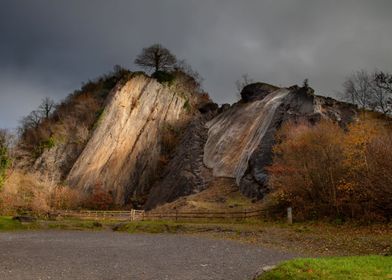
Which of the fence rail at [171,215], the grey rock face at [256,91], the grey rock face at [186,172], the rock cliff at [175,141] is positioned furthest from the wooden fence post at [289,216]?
the grey rock face at [256,91]

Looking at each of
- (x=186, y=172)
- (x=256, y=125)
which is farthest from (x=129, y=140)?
(x=256, y=125)

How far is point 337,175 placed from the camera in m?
31.2

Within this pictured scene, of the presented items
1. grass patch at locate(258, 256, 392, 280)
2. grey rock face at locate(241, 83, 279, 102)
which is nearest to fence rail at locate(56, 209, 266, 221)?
grass patch at locate(258, 256, 392, 280)

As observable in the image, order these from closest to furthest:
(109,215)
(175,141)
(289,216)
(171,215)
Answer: (289,216), (171,215), (109,215), (175,141)

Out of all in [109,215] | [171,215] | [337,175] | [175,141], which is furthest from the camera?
[175,141]

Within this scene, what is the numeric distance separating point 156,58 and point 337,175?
177ft

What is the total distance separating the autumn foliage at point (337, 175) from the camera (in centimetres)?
2680

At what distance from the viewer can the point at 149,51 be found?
7931 centimetres

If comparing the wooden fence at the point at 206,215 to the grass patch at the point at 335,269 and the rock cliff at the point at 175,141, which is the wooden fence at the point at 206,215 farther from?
the grass patch at the point at 335,269

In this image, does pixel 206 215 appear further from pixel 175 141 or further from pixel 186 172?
pixel 175 141

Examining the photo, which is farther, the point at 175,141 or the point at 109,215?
the point at 175,141

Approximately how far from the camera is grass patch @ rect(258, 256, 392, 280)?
1023 centimetres

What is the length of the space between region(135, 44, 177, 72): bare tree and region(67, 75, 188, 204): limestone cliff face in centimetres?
583

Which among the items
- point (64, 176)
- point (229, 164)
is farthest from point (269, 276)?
point (64, 176)
